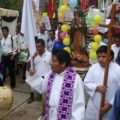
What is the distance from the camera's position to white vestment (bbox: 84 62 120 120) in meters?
4.34

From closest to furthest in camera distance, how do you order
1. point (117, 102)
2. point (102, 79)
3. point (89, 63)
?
point (117, 102)
point (102, 79)
point (89, 63)

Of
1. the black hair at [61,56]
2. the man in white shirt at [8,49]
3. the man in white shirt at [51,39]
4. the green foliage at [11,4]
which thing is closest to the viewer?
the black hair at [61,56]

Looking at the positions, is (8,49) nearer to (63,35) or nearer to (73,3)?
(63,35)

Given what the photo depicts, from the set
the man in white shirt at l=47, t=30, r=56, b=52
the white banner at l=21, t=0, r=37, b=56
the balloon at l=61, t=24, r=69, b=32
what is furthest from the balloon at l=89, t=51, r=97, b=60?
the man in white shirt at l=47, t=30, r=56, b=52

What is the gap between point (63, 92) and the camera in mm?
3715

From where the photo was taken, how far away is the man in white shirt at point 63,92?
3678mm

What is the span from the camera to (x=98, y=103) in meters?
4.40

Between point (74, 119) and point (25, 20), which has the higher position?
point (25, 20)

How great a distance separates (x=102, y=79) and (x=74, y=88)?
80cm

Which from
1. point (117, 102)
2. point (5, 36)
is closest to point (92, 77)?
point (117, 102)

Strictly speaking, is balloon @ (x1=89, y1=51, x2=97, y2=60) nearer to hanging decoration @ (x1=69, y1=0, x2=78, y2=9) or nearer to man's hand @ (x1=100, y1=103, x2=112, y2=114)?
hanging decoration @ (x1=69, y1=0, x2=78, y2=9)

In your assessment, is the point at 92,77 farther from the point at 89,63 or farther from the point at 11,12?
the point at 11,12

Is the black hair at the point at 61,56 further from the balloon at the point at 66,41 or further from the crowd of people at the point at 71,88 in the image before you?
the balloon at the point at 66,41

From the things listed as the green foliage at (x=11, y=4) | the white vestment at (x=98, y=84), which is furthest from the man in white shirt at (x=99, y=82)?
the green foliage at (x=11, y=4)
